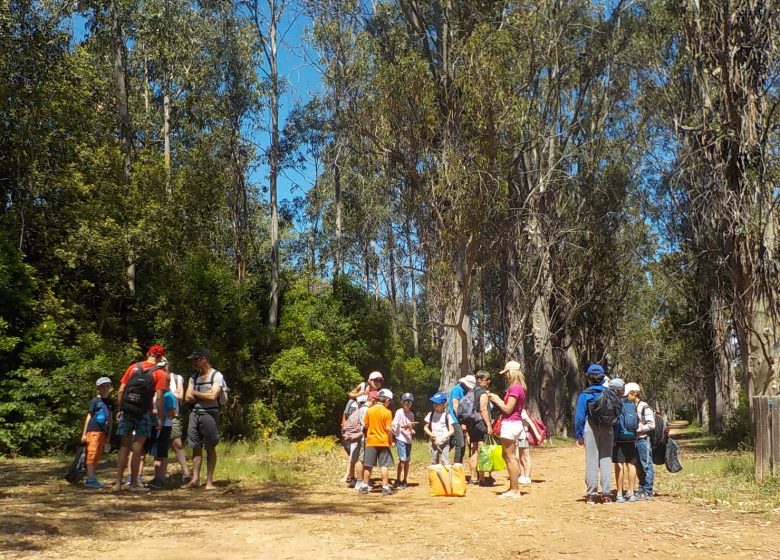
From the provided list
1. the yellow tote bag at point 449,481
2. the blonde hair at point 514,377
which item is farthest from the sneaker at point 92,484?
the blonde hair at point 514,377

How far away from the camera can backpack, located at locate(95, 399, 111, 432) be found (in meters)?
9.63

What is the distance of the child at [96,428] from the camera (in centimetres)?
→ 965

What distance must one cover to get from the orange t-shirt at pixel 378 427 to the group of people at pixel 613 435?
259cm

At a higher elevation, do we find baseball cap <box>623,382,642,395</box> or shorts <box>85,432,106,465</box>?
baseball cap <box>623,382,642,395</box>

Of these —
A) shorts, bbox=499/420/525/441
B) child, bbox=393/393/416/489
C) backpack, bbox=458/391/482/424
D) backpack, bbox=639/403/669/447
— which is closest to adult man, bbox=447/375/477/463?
backpack, bbox=458/391/482/424

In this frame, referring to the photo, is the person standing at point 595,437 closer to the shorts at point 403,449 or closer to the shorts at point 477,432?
the shorts at point 477,432

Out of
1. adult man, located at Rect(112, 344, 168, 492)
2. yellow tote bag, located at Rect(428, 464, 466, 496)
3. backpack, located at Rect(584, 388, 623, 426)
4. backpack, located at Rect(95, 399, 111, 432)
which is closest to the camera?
backpack, located at Rect(584, 388, 623, 426)

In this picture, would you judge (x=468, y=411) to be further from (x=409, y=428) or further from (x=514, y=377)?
(x=514, y=377)

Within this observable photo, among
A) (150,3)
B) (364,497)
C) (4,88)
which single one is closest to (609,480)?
(364,497)

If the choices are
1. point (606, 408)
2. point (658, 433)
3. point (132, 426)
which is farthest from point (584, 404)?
point (132, 426)

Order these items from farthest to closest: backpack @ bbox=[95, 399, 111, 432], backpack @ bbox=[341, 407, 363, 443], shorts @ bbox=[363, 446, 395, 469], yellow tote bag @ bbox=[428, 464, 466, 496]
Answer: backpack @ bbox=[341, 407, 363, 443], shorts @ bbox=[363, 446, 395, 469], yellow tote bag @ bbox=[428, 464, 466, 496], backpack @ bbox=[95, 399, 111, 432]

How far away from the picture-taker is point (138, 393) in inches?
367

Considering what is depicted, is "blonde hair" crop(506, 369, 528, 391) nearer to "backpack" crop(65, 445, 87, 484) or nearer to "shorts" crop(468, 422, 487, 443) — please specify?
"shorts" crop(468, 422, 487, 443)

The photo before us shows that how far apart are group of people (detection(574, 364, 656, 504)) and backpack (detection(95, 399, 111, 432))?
19.9 feet
